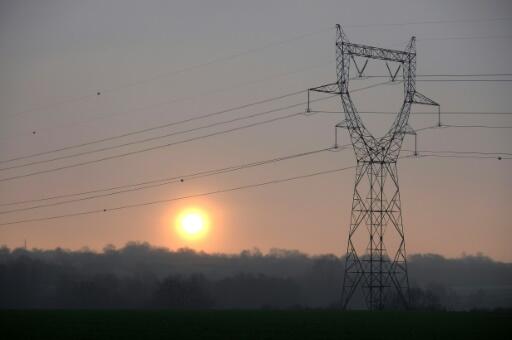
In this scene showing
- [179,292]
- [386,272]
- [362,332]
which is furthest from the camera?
[179,292]

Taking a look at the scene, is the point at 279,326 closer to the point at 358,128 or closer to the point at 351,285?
the point at 351,285

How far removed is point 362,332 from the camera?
1586 inches

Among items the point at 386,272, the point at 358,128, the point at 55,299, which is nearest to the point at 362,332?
the point at 386,272

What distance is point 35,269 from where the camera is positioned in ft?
543

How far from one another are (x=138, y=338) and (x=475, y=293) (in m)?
162

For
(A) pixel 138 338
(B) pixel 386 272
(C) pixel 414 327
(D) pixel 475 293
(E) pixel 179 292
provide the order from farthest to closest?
(D) pixel 475 293 → (E) pixel 179 292 → (B) pixel 386 272 → (C) pixel 414 327 → (A) pixel 138 338

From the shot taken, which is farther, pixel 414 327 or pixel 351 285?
pixel 351 285

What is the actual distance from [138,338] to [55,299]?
116266 millimetres

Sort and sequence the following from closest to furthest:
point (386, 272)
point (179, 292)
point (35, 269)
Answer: point (386, 272) < point (179, 292) < point (35, 269)

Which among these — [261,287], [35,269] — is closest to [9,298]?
[35,269]

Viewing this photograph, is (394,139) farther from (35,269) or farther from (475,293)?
(475,293)

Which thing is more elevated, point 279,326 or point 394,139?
point 394,139

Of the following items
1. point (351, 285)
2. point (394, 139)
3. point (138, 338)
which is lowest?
point (138, 338)

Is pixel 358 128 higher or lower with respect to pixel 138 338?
higher
